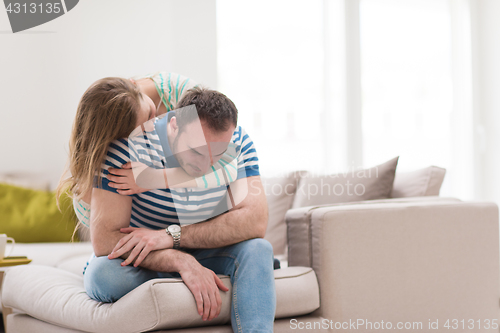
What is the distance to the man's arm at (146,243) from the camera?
3.81ft

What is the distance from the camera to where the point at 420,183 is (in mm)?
1921

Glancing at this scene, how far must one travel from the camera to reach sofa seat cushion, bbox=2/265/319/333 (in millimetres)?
1106

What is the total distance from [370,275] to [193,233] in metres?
Result: 0.63

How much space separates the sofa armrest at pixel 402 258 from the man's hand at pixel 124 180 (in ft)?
1.99

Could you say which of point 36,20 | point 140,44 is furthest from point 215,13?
point 36,20

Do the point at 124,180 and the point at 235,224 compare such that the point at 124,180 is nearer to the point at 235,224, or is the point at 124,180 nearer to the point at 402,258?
the point at 235,224

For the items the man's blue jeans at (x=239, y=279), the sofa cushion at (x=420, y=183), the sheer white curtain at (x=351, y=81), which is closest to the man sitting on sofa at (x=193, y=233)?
the man's blue jeans at (x=239, y=279)

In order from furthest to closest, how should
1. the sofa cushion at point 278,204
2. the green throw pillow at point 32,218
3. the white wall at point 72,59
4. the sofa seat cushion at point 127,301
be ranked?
1. the white wall at point 72,59
2. the green throw pillow at point 32,218
3. the sofa cushion at point 278,204
4. the sofa seat cushion at point 127,301

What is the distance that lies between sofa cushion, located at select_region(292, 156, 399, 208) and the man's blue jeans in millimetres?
827

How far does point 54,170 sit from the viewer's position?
2.92m

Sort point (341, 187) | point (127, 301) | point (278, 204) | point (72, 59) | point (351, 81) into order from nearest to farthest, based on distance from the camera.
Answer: point (127, 301) → point (341, 187) → point (278, 204) → point (72, 59) → point (351, 81)

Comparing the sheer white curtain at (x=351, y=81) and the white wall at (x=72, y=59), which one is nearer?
the white wall at (x=72, y=59)

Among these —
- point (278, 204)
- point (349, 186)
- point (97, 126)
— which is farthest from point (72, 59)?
point (349, 186)

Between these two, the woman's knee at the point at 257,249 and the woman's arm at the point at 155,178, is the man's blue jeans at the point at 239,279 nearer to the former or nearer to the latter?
the woman's knee at the point at 257,249
